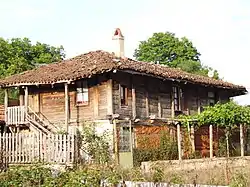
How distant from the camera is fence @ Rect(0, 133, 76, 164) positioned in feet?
69.9

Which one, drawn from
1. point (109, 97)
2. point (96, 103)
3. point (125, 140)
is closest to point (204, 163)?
point (125, 140)

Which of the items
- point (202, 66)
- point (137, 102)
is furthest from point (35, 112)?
point (202, 66)

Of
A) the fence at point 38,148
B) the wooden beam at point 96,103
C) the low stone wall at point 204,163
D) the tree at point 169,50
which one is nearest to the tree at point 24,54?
the tree at point 169,50

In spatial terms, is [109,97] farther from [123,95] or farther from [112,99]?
[123,95]

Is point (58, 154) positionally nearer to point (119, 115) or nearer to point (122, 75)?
point (119, 115)

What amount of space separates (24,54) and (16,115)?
96.8ft

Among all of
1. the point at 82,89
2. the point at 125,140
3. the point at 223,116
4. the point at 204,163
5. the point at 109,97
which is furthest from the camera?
the point at 223,116

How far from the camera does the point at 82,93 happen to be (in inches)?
1015

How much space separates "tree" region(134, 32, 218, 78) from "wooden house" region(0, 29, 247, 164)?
33106mm

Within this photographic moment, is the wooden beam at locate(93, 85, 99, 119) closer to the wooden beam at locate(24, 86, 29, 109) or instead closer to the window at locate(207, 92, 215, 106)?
the wooden beam at locate(24, 86, 29, 109)

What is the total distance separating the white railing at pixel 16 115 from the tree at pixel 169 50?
36.4m

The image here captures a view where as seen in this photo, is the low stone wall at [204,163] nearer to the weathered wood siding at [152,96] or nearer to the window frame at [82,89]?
the weathered wood siding at [152,96]

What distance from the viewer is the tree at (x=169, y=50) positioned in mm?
62562

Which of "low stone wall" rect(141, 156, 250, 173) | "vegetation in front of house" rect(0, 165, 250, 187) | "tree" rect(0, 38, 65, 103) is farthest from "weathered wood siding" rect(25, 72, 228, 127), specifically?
"tree" rect(0, 38, 65, 103)
